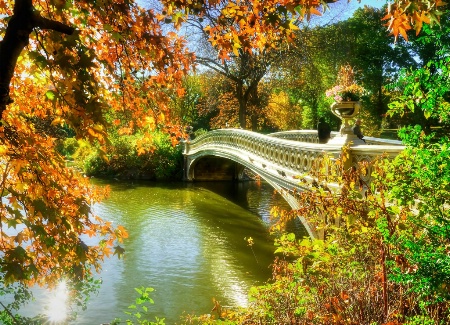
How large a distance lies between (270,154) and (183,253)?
4.03 metres

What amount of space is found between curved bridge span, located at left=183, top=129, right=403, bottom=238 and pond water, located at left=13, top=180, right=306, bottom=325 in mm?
2133

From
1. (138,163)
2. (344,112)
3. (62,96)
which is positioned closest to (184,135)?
(62,96)

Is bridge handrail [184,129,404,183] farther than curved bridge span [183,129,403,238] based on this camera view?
No

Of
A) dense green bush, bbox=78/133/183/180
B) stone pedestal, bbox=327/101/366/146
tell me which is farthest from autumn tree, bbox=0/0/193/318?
dense green bush, bbox=78/133/183/180

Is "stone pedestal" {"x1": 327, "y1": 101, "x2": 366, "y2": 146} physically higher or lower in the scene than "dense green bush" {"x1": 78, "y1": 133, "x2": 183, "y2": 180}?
higher

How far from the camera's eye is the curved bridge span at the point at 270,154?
8289mm

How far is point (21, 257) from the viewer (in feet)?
9.37

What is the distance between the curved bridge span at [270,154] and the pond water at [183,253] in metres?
2.13

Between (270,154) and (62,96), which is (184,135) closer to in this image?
(62,96)

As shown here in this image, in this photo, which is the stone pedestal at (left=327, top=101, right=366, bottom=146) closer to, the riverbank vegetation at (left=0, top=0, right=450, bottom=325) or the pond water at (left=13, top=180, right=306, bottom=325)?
the pond water at (left=13, top=180, right=306, bottom=325)

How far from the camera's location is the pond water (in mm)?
8672

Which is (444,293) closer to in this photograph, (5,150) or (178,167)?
(5,150)

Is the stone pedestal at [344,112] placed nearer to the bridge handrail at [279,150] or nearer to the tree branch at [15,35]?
the bridge handrail at [279,150]

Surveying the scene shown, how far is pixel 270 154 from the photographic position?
13.3 meters
